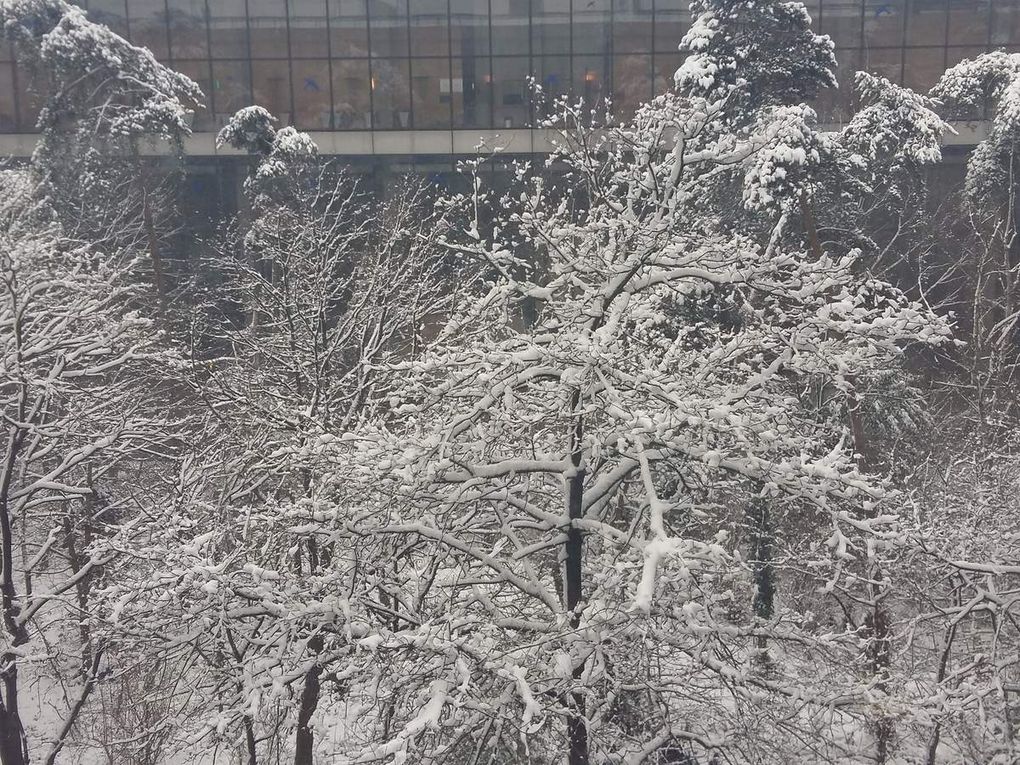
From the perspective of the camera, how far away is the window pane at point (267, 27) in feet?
91.8

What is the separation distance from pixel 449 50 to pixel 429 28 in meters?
0.98

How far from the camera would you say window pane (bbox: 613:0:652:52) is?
2738 cm

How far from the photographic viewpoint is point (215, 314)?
2442 centimetres

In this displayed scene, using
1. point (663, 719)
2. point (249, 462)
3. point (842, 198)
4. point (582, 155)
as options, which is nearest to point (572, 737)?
point (663, 719)

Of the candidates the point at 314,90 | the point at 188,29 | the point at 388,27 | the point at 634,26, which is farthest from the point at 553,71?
the point at 188,29

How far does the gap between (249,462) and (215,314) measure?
46.8 ft

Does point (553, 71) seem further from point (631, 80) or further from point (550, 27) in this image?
point (631, 80)

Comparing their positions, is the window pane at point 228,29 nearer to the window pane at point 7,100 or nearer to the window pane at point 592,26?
the window pane at point 7,100

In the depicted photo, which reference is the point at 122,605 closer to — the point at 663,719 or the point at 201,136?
the point at 663,719

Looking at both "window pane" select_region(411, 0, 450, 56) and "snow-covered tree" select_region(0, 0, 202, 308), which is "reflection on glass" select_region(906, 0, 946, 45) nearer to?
"window pane" select_region(411, 0, 450, 56)

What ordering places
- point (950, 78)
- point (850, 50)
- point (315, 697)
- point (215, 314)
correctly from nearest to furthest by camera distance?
point (315, 697), point (950, 78), point (215, 314), point (850, 50)

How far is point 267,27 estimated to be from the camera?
92.3ft

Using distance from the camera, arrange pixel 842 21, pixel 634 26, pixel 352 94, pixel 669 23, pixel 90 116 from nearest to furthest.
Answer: pixel 90 116
pixel 842 21
pixel 669 23
pixel 634 26
pixel 352 94

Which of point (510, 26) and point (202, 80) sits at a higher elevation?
point (510, 26)
